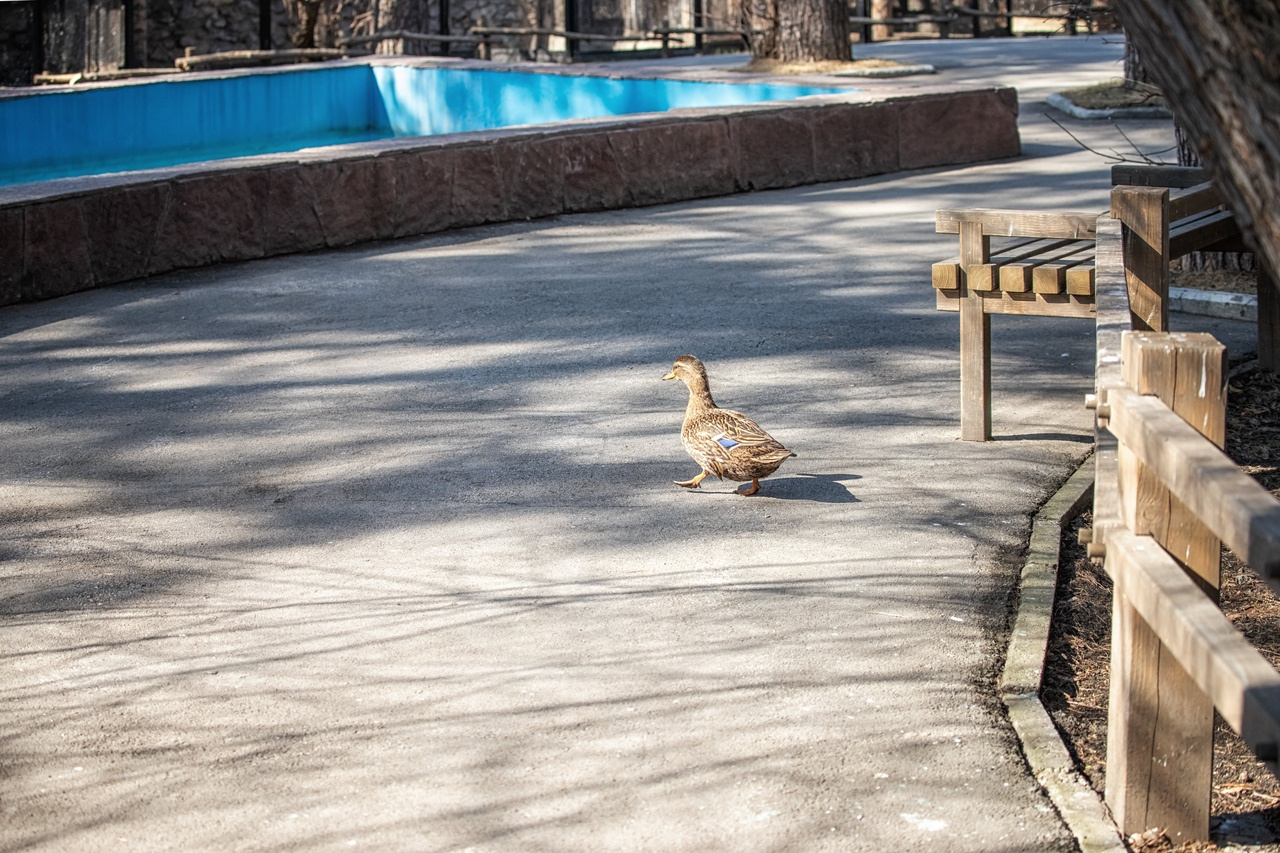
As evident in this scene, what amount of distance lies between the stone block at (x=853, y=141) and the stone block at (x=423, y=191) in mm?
3693

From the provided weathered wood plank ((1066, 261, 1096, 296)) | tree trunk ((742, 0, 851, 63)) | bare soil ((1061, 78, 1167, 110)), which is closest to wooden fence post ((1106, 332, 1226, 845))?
weathered wood plank ((1066, 261, 1096, 296))

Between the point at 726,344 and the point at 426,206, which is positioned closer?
the point at 726,344

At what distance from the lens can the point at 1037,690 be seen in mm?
4383

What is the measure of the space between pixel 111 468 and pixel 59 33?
22506 millimetres

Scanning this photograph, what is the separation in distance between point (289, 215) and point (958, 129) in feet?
22.4

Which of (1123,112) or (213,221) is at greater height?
(1123,112)

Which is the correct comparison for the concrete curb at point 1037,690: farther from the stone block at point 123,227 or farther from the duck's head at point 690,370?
the stone block at point 123,227

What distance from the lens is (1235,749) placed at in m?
4.43

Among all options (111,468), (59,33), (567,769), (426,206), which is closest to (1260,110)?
(567,769)

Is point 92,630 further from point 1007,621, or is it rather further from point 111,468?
point 1007,621

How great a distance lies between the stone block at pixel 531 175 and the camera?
39.9ft

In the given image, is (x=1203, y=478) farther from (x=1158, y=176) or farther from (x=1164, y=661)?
(x=1158, y=176)

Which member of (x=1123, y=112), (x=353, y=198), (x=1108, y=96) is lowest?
(x=353, y=198)

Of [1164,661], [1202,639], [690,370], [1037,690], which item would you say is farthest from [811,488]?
[1202,639]
